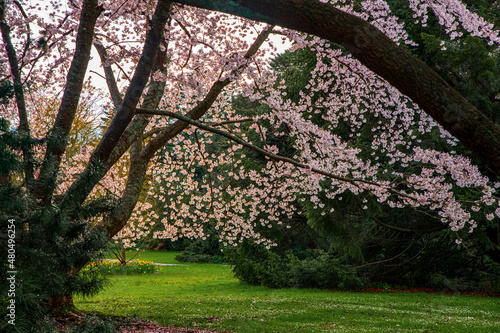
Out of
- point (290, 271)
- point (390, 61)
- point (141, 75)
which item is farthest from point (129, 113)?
point (290, 271)

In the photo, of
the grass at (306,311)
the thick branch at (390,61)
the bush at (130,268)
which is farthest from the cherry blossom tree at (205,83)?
the bush at (130,268)

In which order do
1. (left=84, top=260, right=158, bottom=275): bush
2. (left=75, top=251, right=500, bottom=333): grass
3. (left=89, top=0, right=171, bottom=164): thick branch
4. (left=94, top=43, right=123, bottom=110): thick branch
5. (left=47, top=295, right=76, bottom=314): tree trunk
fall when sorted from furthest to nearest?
(left=84, top=260, right=158, bottom=275): bush
(left=94, top=43, right=123, bottom=110): thick branch
(left=75, top=251, right=500, bottom=333): grass
(left=47, top=295, right=76, bottom=314): tree trunk
(left=89, top=0, right=171, bottom=164): thick branch

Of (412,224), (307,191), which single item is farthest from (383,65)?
(412,224)

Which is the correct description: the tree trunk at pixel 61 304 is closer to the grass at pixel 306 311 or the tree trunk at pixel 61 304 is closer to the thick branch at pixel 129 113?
the grass at pixel 306 311

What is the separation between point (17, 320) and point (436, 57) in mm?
12081

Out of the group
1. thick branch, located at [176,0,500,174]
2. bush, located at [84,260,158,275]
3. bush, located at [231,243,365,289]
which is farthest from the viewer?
bush, located at [84,260,158,275]

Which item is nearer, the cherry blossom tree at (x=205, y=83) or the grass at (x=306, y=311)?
the cherry blossom tree at (x=205, y=83)

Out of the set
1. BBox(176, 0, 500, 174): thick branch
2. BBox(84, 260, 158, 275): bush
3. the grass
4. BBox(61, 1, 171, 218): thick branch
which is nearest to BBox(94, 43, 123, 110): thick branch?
BBox(61, 1, 171, 218): thick branch

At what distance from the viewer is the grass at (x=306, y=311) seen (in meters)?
7.33

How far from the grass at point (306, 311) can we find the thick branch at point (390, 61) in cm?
512

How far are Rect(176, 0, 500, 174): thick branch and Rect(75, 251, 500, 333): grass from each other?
16.8 ft

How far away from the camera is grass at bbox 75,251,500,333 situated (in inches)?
289

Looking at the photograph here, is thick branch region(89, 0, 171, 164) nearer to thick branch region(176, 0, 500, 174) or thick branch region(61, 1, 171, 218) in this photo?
thick branch region(61, 1, 171, 218)

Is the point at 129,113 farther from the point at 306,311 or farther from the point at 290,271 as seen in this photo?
the point at 290,271
